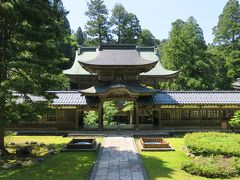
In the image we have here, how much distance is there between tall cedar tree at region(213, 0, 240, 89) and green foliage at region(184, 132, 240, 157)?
3384cm

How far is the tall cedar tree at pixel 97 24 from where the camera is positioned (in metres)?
79.0

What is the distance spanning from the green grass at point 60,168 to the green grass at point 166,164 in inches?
127

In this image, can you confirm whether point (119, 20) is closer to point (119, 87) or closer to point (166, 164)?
point (119, 87)

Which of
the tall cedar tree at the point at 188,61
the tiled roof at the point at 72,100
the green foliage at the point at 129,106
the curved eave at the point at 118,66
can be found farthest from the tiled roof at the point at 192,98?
the tall cedar tree at the point at 188,61

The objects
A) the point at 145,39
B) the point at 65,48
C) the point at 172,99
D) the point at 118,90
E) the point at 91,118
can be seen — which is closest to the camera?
the point at 118,90

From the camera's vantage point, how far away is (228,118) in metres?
32.8

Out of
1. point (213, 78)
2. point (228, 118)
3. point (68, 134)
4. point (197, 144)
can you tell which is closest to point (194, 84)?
point (213, 78)

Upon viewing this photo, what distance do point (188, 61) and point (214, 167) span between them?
34489 mm

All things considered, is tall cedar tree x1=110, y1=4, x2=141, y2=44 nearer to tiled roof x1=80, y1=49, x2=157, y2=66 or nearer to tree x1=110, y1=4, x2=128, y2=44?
tree x1=110, y1=4, x2=128, y2=44

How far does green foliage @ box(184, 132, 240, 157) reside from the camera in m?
18.6

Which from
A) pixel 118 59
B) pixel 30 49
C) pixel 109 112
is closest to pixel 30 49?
pixel 30 49

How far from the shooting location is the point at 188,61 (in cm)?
4875

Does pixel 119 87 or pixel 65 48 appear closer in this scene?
pixel 119 87

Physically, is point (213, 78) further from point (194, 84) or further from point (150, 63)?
point (150, 63)
